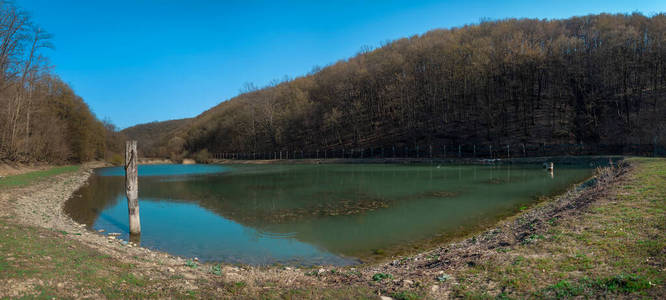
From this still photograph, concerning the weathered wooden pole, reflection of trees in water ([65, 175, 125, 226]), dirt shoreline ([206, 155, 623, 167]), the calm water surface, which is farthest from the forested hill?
reflection of trees in water ([65, 175, 125, 226])

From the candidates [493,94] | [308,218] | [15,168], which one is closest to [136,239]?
[308,218]

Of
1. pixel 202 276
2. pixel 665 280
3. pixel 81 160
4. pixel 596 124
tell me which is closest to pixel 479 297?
pixel 665 280

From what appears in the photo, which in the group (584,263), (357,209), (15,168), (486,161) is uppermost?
(15,168)

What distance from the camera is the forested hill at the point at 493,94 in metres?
66.7

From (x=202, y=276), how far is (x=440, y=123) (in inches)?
3159

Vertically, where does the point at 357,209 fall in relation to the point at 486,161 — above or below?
below

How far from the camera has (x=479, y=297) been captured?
540 centimetres

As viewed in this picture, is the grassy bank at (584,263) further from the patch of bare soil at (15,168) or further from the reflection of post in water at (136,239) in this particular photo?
the patch of bare soil at (15,168)

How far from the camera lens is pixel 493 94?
77.6m

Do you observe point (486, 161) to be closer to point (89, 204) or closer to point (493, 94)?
point (493, 94)

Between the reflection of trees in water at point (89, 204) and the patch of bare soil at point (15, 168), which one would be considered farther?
the patch of bare soil at point (15, 168)

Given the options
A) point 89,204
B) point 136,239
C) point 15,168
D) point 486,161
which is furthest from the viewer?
point 486,161

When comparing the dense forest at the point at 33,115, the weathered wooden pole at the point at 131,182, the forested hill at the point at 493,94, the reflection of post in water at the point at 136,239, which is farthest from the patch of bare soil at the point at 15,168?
the forested hill at the point at 493,94

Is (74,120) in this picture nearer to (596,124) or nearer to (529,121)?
(529,121)
